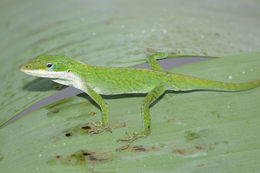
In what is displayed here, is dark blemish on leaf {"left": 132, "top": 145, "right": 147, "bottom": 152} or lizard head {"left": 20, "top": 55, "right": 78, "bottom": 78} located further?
lizard head {"left": 20, "top": 55, "right": 78, "bottom": 78}

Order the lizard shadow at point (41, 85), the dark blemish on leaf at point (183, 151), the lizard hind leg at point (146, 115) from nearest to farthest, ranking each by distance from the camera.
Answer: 1. the dark blemish on leaf at point (183, 151)
2. the lizard hind leg at point (146, 115)
3. the lizard shadow at point (41, 85)

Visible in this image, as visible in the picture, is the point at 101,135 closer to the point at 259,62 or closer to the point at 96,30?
the point at 96,30

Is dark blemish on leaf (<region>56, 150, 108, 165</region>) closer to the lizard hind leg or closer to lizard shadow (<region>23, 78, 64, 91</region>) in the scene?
the lizard hind leg

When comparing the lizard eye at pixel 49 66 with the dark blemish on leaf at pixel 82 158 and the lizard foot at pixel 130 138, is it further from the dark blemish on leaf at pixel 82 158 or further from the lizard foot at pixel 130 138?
the lizard foot at pixel 130 138

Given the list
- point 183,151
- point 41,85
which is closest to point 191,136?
point 183,151

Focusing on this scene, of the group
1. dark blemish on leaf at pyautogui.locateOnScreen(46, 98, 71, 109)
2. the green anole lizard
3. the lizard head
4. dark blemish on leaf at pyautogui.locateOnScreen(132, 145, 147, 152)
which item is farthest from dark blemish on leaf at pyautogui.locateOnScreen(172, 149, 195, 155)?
the lizard head

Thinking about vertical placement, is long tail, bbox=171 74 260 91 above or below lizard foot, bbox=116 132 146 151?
above

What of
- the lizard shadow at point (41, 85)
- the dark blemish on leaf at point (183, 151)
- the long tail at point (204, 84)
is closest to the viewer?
the dark blemish on leaf at point (183, 151)

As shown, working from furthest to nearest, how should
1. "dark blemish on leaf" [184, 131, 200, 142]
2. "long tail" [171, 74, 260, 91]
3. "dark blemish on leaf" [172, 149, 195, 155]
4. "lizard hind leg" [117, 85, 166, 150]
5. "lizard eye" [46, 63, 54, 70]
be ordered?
"lizard eye" [46, 63, 54, 70] → "long tail" [171, 74, 260, 91] → "lizard hind leg" [117, 85, 166, 150] → "dark blemish on leaf" [184, 131, 200, 142] → "dark blemish on leaf" [172, 149, 195, 155]

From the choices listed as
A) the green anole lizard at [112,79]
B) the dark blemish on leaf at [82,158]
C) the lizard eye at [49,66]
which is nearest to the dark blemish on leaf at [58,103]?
the green anole lizard at [112,79]
